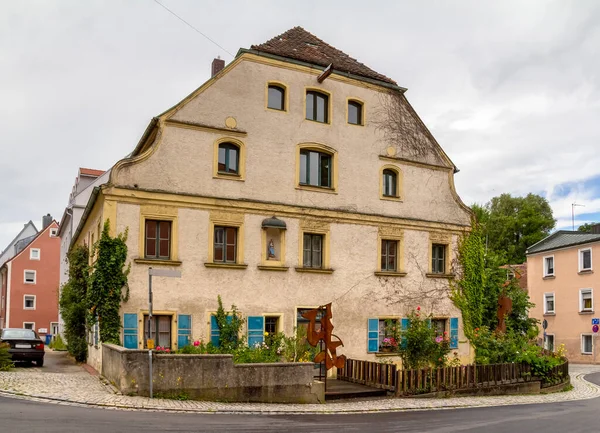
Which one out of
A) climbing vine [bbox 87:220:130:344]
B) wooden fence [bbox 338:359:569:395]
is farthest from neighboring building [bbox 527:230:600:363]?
climbing vine [bbox 87:220:130:344]

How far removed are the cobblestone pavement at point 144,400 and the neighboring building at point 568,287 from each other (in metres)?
28.1

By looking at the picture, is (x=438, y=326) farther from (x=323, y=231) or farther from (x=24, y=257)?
(x=24, y=257)

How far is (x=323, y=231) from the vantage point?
24.1 meters

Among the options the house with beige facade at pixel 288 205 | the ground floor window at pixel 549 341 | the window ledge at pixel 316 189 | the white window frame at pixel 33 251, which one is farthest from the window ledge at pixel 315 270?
the white window frame at pixel 33 251

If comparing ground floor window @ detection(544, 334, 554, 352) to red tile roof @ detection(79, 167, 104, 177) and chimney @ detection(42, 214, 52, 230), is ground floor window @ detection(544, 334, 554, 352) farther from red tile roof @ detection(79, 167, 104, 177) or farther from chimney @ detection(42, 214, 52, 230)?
chimney @ detection(42, 214, 52, 230)

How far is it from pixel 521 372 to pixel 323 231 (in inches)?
333

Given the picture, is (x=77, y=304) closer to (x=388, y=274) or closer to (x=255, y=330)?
(x=255, y=330)

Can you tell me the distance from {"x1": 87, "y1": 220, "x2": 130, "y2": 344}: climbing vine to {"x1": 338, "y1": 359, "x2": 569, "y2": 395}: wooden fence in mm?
7379

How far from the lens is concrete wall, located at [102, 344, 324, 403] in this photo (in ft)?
50.4

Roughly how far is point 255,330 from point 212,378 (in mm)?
6273

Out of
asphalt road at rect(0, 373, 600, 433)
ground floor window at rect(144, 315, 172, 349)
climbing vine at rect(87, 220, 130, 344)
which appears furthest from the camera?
ground floor window at rect(144, 315, 172, 349)

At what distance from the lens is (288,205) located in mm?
23469

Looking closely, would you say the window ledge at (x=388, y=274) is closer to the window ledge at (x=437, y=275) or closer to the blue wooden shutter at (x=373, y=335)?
the window ledge at (x=437, y=275)

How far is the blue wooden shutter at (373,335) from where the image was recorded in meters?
24.6
